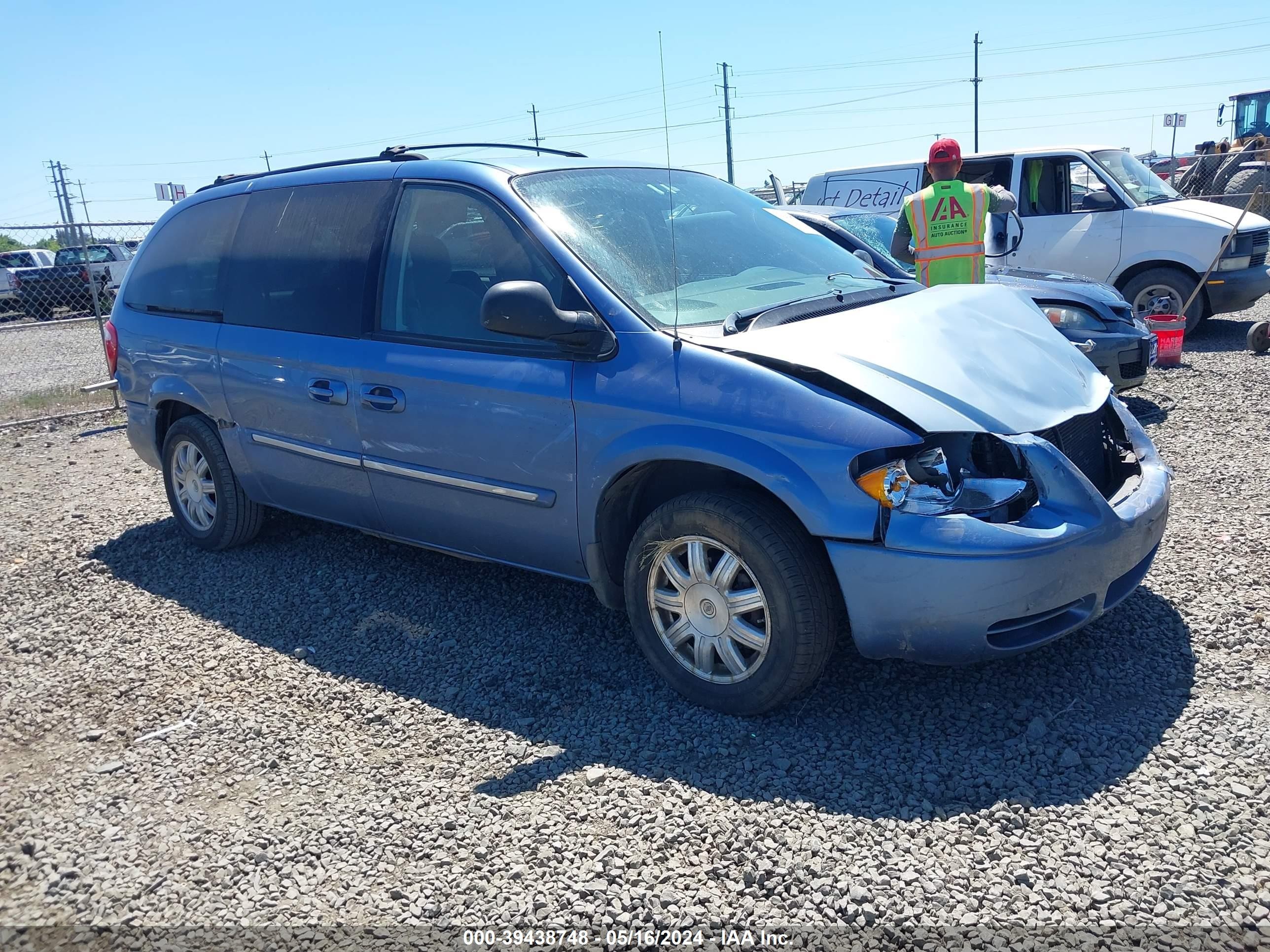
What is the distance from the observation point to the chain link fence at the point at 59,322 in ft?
37.4

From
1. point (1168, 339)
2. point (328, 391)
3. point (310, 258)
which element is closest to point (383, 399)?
point (328, 391)

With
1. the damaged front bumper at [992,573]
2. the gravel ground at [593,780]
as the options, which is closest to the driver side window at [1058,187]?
the gravel ground at [593,780]

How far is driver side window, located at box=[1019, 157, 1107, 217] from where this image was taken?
10703 millimetres

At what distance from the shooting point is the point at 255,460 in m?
5.12

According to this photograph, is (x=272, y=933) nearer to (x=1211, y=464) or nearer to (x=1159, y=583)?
(x=1159, y=583)

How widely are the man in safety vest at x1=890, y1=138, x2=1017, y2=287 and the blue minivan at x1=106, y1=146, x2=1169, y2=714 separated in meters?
2.49

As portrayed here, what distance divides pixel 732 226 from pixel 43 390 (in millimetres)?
11524

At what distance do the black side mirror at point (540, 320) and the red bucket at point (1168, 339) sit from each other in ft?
24.7

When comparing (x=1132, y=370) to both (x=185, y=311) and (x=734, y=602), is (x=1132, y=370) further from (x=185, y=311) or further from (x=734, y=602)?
(x=185, y=311)

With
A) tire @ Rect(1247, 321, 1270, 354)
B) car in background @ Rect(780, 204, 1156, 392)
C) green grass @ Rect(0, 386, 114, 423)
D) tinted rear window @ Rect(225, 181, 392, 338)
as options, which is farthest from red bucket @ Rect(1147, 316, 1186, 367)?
green grass @ Rect(0, 386, 114, 423)

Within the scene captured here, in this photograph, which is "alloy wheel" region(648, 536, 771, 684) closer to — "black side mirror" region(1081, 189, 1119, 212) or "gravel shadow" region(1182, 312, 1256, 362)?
"gravel shadow" region(1182, 312, 1256, 362)

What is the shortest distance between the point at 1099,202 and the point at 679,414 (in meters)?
8.93

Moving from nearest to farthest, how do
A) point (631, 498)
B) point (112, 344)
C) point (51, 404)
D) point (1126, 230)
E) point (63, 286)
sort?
point (631, 498) < point (112, 344) < point (1126, 230) < point (51, 404) < point (63, 286)

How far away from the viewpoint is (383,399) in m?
4.27
